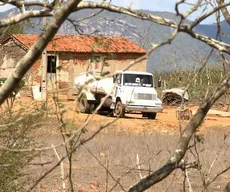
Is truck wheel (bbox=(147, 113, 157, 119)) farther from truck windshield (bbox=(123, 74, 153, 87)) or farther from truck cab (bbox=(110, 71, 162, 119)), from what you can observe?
truck windshield (bbox=(123, 74, 153, 87))

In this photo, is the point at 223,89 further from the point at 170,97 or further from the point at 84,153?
the point at 170,97

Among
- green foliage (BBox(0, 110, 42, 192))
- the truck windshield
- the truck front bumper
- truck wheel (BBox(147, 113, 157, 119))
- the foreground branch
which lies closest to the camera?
the foreground branch

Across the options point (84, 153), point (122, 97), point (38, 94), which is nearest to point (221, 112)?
point (122, 97)

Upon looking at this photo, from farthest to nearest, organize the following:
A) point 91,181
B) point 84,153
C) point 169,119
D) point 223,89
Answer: point 169,119 < point 84,153 < point 91,181 < point 223,89

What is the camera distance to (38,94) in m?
37.3

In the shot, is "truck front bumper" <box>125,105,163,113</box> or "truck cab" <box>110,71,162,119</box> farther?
"truck front bumper" <box>125,105,163,113</box>

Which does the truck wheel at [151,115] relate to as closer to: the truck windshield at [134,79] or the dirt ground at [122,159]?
the truck windshield at [134,79]

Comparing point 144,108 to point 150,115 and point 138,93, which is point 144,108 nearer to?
point 138,93

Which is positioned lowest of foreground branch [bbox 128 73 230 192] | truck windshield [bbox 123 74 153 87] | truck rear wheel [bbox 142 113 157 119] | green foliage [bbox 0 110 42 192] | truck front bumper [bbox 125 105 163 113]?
truck rear wheel [bbox 142 113 157 119]

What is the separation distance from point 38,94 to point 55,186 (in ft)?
83.1

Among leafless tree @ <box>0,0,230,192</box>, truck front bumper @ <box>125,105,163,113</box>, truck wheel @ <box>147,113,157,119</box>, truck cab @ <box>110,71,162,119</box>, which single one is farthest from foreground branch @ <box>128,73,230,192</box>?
truck wheel @ <box>147,113,157,119</box>

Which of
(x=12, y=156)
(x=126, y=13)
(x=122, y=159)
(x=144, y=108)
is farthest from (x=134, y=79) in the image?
(x=126, y=13)

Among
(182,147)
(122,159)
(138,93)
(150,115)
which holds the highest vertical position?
(182,147)

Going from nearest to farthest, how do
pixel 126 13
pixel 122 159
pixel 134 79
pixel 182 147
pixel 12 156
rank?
pixel 126 13 → pixel 182 147 → pixel 12 156 → pixel 122 159 → pixel 134 79
